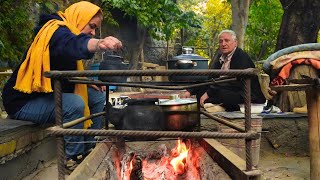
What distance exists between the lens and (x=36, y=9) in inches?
394

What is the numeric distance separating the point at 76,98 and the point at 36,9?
7.75m

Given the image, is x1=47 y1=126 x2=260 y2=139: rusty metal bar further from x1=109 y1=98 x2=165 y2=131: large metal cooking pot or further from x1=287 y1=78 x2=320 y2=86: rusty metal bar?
x1=287 y1=78 x2=320 y2=86: rusty metal bar

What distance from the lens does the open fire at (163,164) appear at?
2902mm

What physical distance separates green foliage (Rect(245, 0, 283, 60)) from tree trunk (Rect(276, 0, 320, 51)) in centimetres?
579

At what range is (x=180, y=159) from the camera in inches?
128

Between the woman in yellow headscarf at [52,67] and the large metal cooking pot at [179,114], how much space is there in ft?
2.72

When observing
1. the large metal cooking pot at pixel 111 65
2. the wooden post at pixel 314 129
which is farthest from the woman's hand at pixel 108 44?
the wooden post at pixel 314 129

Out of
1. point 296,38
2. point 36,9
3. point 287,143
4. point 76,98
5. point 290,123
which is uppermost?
point 36,9

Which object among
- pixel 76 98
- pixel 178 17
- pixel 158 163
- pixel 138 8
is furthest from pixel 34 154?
pixel 178 17

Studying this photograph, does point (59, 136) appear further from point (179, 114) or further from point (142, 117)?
point (179, 114)

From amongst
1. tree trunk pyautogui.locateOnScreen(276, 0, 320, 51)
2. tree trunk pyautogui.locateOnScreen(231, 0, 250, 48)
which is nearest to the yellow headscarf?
tree trunk pyautogui.locateOnScreen(231, 0, 250, 48)

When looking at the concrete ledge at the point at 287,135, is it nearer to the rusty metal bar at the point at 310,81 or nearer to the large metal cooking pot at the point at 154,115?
the rusty metal bar at the point at 310,81

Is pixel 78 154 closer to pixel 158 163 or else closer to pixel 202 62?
pixel 158 163

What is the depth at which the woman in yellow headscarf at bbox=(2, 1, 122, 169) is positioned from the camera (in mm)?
2829
